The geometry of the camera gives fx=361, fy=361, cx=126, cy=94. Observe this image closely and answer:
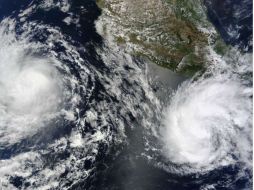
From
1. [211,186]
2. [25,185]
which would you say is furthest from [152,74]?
[25,185]

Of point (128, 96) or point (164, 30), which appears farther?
point (164, 30)

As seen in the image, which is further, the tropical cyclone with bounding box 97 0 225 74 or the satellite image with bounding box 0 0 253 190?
the tropical cyclone with bounding box 97 0 225 74

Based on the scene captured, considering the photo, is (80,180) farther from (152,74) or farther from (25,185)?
(152,74)

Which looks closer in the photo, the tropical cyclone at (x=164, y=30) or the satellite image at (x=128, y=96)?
the satellite image at (x=128, y=96)

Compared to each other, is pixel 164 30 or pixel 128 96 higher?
pixel 164 30
